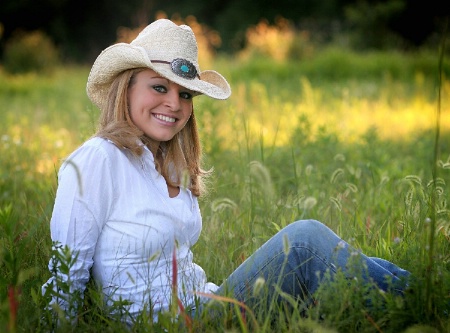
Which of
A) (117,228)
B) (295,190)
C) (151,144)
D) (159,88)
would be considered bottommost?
(295,190)

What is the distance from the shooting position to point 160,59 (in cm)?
279

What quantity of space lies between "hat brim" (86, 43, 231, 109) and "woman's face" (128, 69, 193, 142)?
0.07 meters

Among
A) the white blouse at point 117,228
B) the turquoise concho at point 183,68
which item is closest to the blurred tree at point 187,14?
the turquoise concho at point 183,68

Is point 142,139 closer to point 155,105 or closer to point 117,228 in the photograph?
point 155,105

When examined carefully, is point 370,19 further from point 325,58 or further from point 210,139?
point 210,139

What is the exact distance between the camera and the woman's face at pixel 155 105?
2746mm

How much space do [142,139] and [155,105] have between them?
155 mm

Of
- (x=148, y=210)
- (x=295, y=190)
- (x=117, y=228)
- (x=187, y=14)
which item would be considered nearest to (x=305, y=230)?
(x=148, y=210)

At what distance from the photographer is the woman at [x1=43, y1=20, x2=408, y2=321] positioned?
240 centimetres

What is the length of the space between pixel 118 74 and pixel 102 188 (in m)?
0.62

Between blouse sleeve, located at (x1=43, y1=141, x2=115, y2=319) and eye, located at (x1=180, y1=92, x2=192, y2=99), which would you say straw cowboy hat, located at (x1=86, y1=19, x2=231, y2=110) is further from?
blouse sleeve, located at (x1=43, y1=141, x2=115, y2=319)

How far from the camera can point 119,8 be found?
30.8 metres

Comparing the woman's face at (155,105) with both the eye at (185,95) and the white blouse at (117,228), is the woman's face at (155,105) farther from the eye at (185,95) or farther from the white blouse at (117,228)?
the white blouse at (117,228)

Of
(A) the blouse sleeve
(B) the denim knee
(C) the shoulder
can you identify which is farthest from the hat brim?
(B) the denim knee
